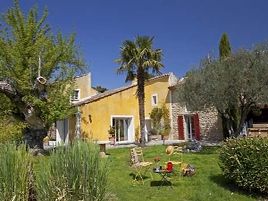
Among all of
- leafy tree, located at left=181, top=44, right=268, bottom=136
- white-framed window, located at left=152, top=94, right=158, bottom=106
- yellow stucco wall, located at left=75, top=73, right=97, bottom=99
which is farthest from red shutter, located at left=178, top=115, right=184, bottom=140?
leafy tree, located at left=181, top=44, right=268, bottom=136

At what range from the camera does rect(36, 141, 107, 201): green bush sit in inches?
242

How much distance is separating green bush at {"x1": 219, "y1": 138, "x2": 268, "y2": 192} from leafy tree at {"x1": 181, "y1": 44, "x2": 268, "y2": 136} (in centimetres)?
846

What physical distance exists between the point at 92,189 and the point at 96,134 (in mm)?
25876

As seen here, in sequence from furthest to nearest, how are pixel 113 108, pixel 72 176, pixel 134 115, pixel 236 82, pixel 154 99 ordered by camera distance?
pixel 154 99, pixel 134 115, pixel 113 108, pixel 236 82, pixel 72 176

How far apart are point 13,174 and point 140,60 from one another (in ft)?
71.3

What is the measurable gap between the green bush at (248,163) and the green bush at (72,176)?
6.03 m

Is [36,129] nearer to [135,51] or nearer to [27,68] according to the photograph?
[27,68]

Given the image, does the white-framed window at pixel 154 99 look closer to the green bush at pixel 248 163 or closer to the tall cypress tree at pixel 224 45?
the tall cypress tree at pixel 224 45

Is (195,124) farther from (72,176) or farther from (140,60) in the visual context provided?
(72,176)

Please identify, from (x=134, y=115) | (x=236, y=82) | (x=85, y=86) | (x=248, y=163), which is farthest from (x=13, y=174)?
(x=85, y=86)

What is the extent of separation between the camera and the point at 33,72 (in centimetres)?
2133

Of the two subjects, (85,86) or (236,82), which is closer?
(236,82)

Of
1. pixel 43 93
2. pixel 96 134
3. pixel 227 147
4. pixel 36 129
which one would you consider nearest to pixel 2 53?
pixel 43 93

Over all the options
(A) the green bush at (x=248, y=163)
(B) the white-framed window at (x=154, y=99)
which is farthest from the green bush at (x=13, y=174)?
(B) the white-framed window at (x=154, y=99)
